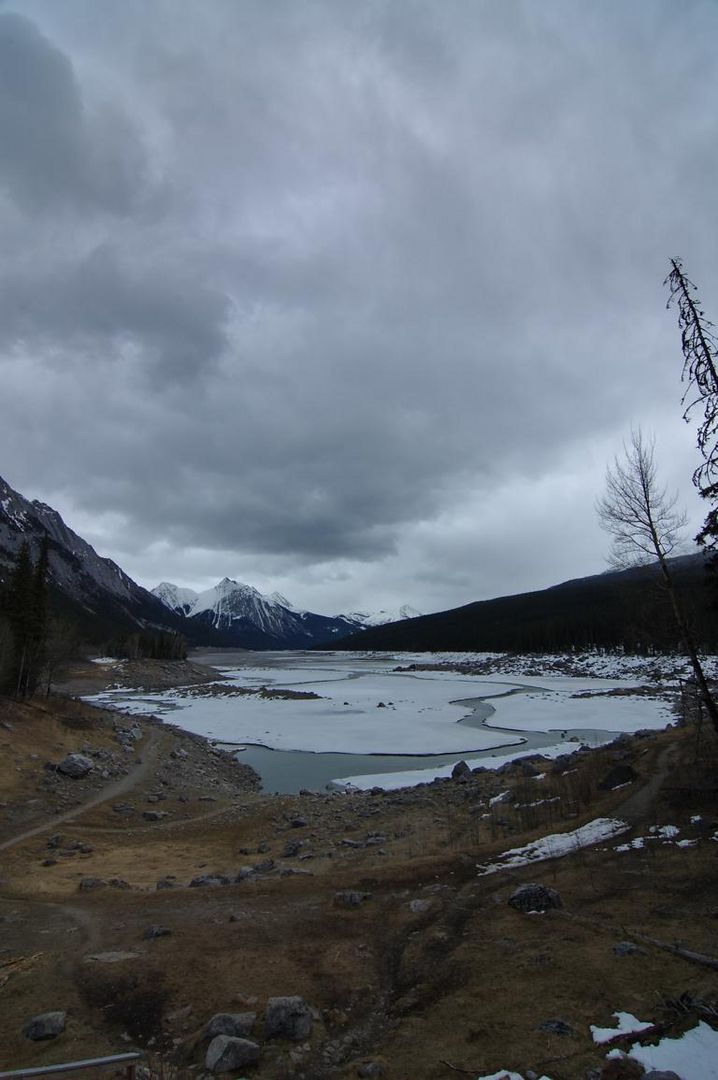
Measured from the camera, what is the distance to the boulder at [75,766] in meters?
26.9

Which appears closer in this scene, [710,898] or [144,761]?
[710,898]

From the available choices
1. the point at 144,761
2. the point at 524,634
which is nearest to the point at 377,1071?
the point at 144,761

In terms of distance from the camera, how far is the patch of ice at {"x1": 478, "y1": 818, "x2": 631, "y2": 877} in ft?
43.3

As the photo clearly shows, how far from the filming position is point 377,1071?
614cm

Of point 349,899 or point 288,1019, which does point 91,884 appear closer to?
point 349,899

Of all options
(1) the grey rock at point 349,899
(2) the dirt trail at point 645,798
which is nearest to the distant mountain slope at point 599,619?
(2) the dirt trail at point 645,798

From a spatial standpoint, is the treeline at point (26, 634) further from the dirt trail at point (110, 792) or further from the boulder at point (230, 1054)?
the boulder at point (230, 1054)

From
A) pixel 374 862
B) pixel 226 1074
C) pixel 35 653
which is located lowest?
pixel 374 862

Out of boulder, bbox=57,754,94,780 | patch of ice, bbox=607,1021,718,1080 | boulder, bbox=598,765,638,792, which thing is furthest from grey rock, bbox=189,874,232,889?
boulder, bbox=57,754,94,780

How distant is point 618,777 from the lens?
18875mm

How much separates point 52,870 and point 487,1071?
14.4 m

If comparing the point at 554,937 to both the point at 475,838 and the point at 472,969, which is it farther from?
the point at 475,838

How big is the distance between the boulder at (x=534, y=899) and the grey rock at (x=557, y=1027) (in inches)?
144

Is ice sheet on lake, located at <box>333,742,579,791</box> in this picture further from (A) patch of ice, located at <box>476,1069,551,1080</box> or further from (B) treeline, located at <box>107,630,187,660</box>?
(B) treeline, located at <box>107,630,187,660</box>
